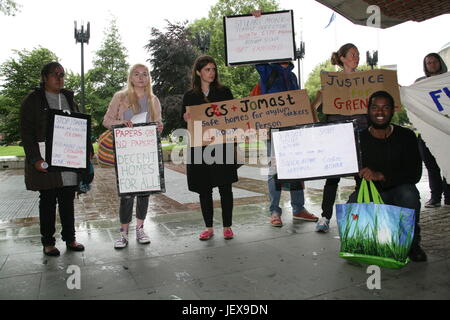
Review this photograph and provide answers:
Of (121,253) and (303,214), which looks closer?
(121,253)

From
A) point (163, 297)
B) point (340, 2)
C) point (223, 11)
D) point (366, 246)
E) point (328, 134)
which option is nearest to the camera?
point (163, 297)

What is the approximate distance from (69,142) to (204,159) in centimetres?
135

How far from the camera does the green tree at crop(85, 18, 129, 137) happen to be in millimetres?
29359

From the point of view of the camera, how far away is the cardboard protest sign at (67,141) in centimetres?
341

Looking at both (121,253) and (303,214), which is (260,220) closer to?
(303,214)

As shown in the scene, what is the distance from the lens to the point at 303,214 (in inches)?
188

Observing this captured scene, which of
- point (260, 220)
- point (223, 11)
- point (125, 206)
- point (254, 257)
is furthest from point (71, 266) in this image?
point (223, 11)

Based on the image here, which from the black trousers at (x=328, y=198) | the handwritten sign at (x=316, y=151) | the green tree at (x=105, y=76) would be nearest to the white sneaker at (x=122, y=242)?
the handwritten sign at (x=316, y=151)

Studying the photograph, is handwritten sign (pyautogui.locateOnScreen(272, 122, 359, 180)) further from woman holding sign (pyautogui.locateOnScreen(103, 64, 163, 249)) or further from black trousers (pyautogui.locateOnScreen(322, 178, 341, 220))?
woman holding sign (pyautogui.locateOnScreen(103, 64, 163, 249))

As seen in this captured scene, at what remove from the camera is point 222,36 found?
33.2 metres

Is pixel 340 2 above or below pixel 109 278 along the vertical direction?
above

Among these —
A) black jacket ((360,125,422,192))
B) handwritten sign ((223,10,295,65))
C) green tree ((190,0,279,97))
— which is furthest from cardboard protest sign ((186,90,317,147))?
green tree ((190,0,279,97))

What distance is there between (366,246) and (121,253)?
90.2 inches

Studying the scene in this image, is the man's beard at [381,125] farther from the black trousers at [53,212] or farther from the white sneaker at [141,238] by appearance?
the black trousers at [53,212]
